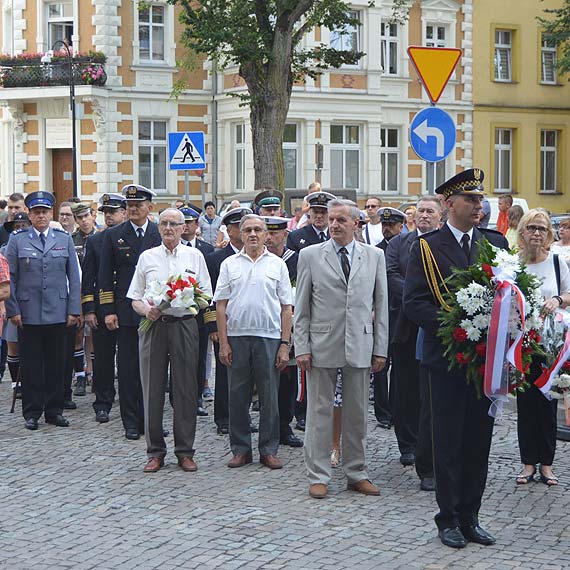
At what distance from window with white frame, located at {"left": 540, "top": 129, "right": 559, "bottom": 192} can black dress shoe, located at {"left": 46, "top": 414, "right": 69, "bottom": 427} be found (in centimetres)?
3606

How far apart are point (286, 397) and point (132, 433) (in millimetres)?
1490

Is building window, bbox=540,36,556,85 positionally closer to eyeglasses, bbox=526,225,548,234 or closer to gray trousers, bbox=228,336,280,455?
gray trousers, bbox=228,336,280,455

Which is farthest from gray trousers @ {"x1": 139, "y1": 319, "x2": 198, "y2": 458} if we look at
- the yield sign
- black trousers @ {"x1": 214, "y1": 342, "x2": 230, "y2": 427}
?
the yield sign

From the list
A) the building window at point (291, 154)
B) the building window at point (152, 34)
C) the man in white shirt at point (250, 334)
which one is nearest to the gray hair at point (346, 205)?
the man in white shirt at point (250, 334)

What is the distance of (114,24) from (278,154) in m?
15.0

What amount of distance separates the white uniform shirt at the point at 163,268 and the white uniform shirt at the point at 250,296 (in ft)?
0.80

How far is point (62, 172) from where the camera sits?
1581 inches

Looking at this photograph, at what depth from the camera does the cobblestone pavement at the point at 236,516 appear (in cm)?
726

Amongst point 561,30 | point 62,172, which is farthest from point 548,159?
point 62,172

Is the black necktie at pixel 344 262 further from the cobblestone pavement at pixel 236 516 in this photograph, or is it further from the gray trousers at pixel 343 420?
the cobblestone pavement at pixel 236 516

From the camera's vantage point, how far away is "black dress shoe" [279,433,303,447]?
10859 mm

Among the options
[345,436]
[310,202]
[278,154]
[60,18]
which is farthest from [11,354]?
[60,18]

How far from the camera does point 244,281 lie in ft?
33.4

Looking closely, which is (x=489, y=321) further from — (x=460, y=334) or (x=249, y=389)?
(x=249, y=389)
